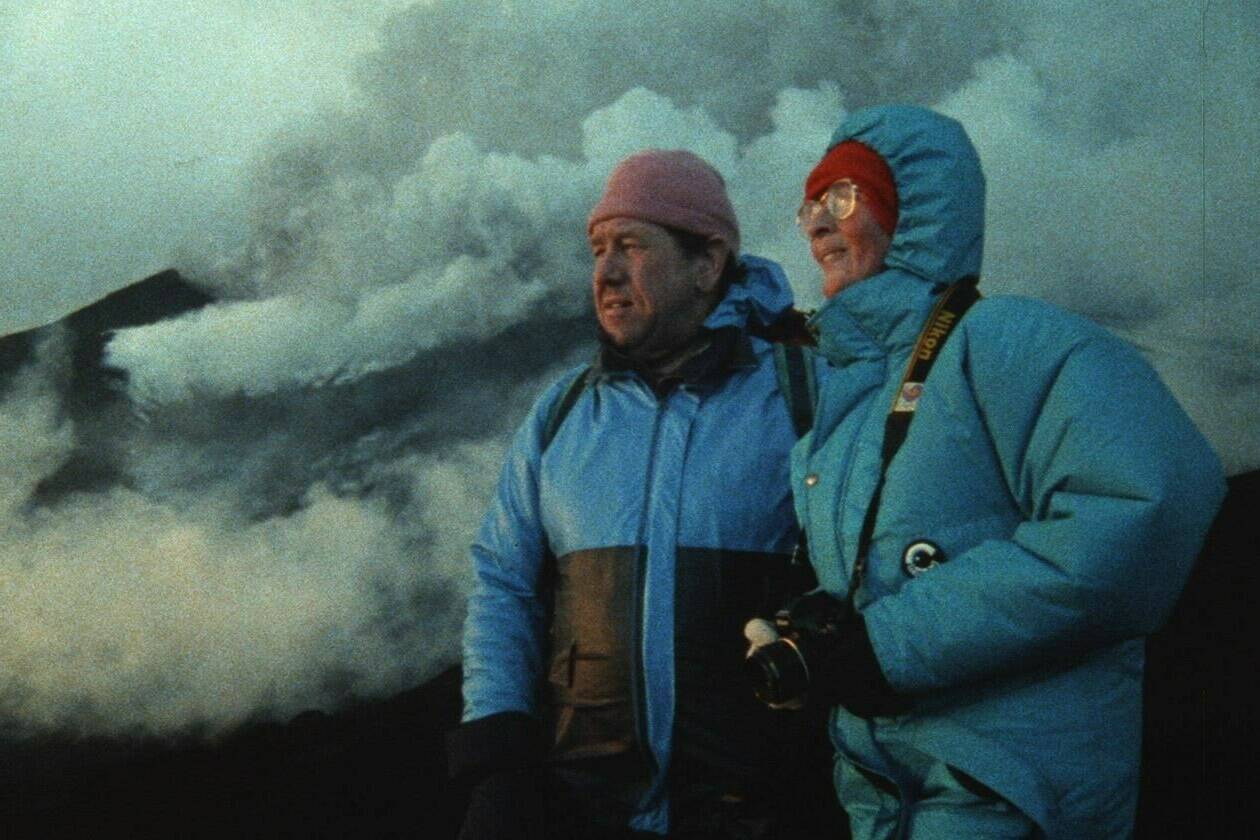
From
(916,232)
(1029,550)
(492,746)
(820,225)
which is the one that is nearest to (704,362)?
(820,225)

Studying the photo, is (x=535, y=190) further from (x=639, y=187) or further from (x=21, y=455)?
(x=21, y=455)

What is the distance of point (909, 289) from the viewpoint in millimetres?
1488

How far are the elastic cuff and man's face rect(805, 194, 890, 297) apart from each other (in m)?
0.83

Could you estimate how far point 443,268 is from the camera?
10.0 feet

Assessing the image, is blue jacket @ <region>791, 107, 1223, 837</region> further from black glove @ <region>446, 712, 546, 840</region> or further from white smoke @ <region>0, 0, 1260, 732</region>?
white smoke @ <region>0, 0, 1260, 732</region>

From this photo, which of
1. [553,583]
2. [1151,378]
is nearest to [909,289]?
[1151,378]

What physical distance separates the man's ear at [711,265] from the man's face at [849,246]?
49cm

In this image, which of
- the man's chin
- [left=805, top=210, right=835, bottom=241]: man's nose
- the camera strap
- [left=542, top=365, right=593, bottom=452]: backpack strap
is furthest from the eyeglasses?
[left=542, top=365, right=593, bottom=452]: backpack strap

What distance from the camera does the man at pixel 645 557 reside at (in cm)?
180

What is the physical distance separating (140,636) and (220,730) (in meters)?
0.26

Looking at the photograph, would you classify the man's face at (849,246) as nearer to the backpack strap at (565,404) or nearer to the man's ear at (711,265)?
the man's ear at (711,265)

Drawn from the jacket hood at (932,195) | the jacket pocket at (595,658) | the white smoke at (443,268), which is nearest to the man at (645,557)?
the jacket pocket at (595,658)

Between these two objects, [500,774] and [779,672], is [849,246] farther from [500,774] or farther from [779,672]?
[500,774]

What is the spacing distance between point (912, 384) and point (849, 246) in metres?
0.26
